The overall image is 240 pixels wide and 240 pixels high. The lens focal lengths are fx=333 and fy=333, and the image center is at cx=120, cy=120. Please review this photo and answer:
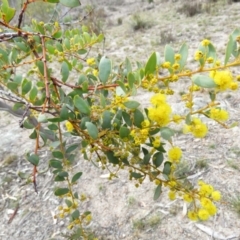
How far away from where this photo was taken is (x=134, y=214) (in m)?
1.79

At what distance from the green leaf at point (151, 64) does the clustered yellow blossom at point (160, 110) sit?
4 cm

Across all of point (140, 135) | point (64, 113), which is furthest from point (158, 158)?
point (64, 113)

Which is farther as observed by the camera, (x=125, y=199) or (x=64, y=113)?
(x=125, y=199)

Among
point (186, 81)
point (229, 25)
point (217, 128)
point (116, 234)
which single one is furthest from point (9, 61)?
point (229, 25)

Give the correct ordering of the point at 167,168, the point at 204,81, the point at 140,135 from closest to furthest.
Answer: the point at 204,81 → the point at 140,135 → the point at 167,168

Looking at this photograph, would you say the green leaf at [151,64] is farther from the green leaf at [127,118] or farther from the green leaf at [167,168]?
the green leaf at [167,168]

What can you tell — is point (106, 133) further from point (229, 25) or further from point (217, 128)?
point (229, 25)

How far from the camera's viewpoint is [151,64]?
1.92 ft

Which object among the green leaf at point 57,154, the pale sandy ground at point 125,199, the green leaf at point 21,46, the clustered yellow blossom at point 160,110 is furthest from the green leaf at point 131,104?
the pale sandy ground at point 125,199

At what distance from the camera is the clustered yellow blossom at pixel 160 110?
595 mm

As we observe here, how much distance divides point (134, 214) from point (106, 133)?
1199 millimetres

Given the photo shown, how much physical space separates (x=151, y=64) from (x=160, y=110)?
0.08 meters

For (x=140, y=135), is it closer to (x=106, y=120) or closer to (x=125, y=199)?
(x=106, y=120)

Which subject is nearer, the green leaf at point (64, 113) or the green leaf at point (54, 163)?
the green leaf at point (64, 113)
